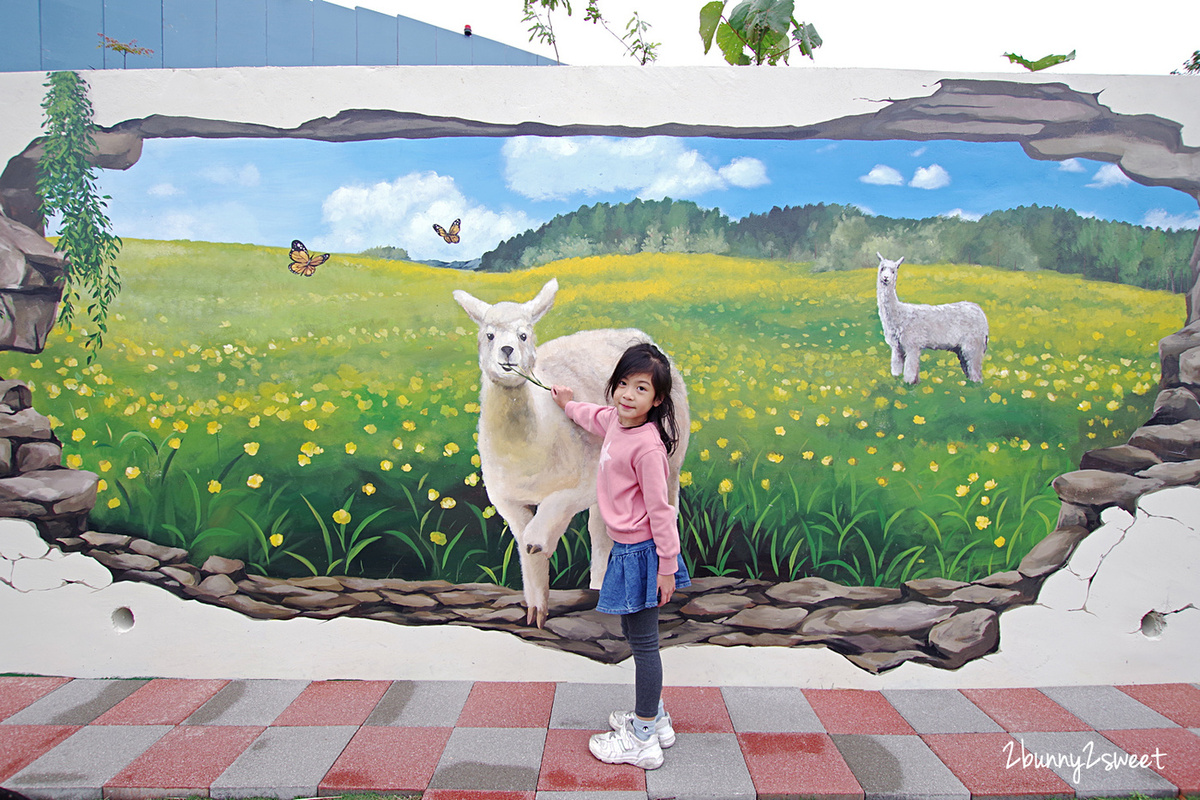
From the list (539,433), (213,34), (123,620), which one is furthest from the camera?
(213,34)

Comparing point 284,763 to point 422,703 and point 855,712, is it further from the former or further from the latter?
point 855,712

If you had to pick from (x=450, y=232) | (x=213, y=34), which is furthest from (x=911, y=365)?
(x=213, y=34)

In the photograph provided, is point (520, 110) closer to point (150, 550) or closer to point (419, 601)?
point (419, 601)

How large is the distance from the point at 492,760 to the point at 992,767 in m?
2.01

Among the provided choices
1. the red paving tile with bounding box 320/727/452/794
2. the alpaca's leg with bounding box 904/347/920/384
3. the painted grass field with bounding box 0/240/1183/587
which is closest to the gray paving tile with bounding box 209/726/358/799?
the red paving tile with bounding box 320/727/452/794

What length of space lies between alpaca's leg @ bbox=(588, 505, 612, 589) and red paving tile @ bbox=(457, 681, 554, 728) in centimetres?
57

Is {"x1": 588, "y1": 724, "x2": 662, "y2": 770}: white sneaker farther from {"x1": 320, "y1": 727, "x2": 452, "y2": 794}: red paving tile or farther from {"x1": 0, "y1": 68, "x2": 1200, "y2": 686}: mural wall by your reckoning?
{"x1": 320, "y1": 727, "x2": 452, "y2": 794}: red paving tile

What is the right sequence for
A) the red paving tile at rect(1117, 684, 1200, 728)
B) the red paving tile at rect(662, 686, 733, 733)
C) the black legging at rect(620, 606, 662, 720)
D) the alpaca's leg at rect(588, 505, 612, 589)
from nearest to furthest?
the black legging at rect(620, 606, 662, 720) < the red paving tile at rect(662, 686, 733, 733) < the red paving tile at rect(1117, 684, 1200, 728) < the alpaca's leg at rect(588, 505, 612, 589)

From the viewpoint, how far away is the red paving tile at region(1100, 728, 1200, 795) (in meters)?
2.37

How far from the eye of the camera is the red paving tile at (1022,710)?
2682 mm

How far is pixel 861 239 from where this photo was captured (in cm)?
292

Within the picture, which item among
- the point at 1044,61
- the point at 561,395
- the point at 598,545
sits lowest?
the point at 598,545

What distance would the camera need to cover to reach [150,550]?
2.96 metres

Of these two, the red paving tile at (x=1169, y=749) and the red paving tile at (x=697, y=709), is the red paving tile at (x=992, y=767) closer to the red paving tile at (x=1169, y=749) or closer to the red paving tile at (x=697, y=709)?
the red paving tile at (x=1169, y=749)
